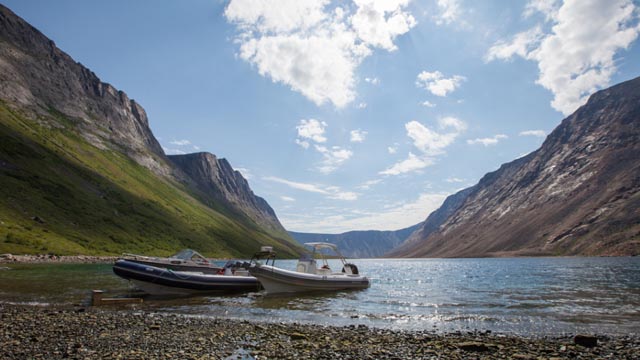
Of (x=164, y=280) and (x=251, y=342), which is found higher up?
(x=164, y=280)

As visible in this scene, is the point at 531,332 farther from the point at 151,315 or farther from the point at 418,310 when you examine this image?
the point at 151,315

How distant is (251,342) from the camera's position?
15.9 m

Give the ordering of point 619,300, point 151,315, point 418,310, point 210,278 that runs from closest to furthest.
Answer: point 151,315
point 418,310
point 619,300
point 210,278

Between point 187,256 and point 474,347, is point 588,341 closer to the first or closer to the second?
point 474,347

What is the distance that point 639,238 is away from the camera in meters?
191

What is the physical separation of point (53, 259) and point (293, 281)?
65.6m

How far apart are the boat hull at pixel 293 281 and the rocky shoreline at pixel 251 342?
14729 millimetres

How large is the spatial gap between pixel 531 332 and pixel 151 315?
20.1 meters

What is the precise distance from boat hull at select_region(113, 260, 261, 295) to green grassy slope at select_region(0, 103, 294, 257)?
57.6 meters

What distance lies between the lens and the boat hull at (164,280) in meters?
33.8

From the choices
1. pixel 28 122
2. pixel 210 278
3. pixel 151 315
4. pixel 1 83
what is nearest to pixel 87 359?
pixel 151 315

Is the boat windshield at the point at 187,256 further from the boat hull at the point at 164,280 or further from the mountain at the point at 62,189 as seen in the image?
the mountain at the point at 62,189

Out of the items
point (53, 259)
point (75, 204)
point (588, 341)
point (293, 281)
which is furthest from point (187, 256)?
point (75, 204)

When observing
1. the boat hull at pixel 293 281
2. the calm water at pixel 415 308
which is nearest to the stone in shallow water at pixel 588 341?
the calm water at pixel 415 308
